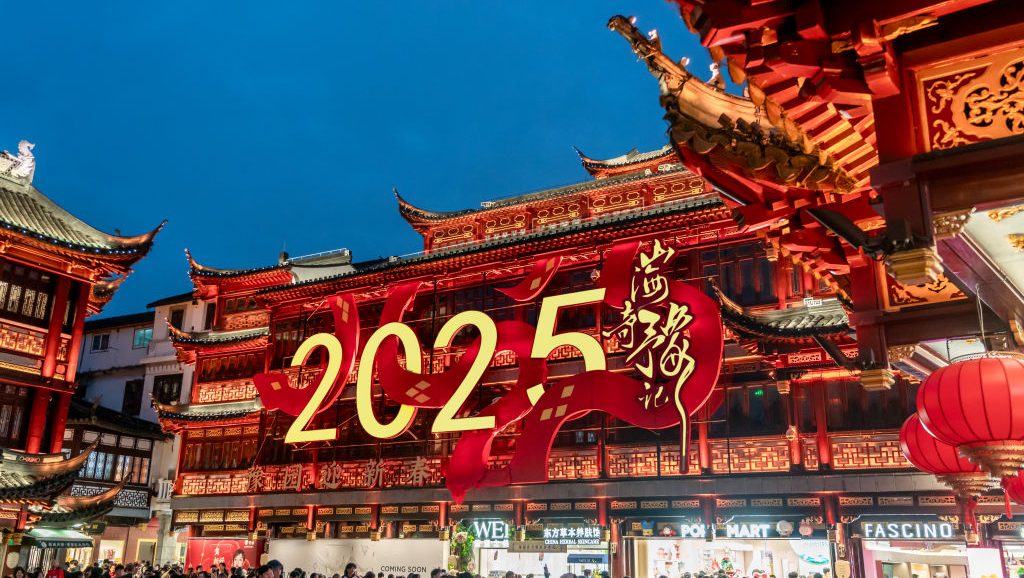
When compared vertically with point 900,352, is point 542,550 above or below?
below

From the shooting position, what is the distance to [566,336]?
17.8 metres

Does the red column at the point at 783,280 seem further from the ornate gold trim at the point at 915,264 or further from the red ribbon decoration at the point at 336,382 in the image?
the ornate gold trim at the point at 915,264

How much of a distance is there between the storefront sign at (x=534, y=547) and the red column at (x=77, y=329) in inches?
431

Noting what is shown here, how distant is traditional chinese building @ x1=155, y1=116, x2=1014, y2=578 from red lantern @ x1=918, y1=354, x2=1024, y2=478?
854 cm

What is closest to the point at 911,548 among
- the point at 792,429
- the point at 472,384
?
the point at 792,429

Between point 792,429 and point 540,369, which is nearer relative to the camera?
point 792,429

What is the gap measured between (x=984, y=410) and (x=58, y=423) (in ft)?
63.4

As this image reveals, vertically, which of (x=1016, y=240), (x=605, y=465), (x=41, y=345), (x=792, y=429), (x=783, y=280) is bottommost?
(x=605, y=465)

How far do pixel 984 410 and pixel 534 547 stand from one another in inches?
572

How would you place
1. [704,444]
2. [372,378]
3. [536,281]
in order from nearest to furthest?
1. [704,444]
2. [536,281]
3. [372,378]

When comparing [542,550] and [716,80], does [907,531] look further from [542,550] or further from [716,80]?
[716,80]

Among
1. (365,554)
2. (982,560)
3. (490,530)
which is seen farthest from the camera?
(365,554)

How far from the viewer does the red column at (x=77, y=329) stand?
19.0m

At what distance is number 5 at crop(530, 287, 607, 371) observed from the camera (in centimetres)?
1736
